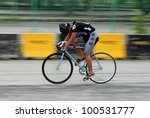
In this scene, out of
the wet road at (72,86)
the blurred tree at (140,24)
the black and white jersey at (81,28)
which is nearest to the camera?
the wet road at (72,86)

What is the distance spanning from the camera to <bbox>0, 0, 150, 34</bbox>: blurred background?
60.9ft

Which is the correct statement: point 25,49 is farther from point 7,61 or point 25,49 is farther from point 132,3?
point 132,3

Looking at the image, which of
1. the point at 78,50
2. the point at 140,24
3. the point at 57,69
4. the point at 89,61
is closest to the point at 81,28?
the point at 78,50

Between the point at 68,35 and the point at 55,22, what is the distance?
9.26m

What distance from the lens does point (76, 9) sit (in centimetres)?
2055

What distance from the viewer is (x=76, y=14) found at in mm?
20344

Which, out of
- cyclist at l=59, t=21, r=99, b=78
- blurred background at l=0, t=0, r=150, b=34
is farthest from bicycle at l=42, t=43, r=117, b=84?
blurred background at l=0, t=0, r=150, b=34

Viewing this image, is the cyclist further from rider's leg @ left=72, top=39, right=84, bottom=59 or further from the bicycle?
the bicycle

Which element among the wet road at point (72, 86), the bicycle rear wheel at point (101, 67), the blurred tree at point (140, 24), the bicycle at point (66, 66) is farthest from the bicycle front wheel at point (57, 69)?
the blurred tree at point (140, 24)

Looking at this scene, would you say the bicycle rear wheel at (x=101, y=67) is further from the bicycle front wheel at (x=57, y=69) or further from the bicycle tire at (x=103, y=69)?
the bicycle front wheel at (x=57, y=69)

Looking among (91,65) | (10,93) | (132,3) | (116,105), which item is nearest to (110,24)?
(132,3)

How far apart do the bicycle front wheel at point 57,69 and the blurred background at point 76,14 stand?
6.59 metres

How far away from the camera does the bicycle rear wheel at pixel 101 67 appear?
1176cm

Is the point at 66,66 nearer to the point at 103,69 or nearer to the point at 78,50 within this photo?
the point at 78,50
